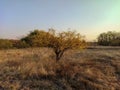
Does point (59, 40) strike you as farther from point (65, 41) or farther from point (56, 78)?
point (56, 78)

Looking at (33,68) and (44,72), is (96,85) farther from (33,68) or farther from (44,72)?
(33,68)

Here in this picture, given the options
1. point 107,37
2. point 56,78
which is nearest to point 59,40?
point 56,78

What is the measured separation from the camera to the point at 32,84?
35.6 ft

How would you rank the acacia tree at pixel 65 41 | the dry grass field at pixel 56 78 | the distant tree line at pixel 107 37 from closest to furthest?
the dry grass field at pixel 56 78
the acacia tree at pixel 65 41
the distant tree line at pixel 107 37

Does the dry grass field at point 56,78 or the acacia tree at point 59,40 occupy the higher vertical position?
the acacia tree at point 59,40

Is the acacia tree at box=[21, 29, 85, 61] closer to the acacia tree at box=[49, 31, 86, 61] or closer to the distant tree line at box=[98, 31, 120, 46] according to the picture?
the acacia tree at box=[49, 31, 86, 61]

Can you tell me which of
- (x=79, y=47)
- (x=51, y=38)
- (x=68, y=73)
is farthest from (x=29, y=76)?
(x=79, y=47)

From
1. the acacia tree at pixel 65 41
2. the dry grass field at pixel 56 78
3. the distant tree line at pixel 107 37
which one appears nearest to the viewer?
the dry grass field at pixel 56 78

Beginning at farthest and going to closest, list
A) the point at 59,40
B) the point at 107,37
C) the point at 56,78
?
the point at 107,37 < the point at 59,40 < the point at 56,78

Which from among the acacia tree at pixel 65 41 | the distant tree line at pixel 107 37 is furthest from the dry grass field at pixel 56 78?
the distant tree line at pixel 107 37

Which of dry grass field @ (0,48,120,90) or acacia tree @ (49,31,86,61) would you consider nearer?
dry grass field @ (0,48,120,90)

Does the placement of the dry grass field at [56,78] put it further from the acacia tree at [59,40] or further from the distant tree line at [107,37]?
the distant tree line at [107,37]

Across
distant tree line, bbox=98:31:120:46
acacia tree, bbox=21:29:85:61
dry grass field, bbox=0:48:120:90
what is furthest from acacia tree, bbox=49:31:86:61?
distant tree line, bbox=98:31:120:46

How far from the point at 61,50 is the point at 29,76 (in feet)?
21.7
